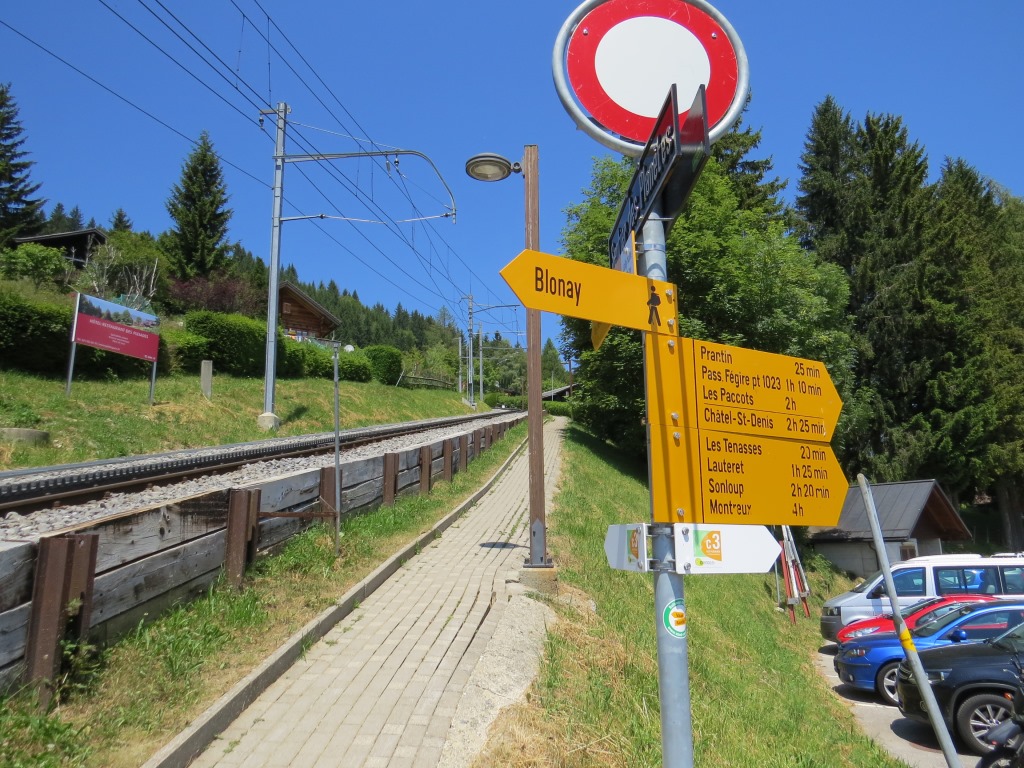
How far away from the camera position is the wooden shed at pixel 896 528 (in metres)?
25.6

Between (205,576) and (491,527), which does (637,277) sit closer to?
(205,576)

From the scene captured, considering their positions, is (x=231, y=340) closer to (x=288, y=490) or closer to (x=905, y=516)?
(x=288, y=490)

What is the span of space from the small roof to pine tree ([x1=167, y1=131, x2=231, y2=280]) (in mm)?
39200

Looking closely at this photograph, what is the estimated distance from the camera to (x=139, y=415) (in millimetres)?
18234

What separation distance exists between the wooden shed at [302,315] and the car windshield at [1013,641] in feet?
148

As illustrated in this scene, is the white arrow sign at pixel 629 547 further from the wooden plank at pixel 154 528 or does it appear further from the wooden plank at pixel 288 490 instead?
the wooden plank at pixel 288 490

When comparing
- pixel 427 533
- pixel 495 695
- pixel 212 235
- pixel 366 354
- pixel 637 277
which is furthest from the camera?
pixel 212 235

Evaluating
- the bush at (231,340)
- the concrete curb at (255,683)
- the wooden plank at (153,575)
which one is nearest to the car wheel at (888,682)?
Answer: the concrete curb at (255,683)

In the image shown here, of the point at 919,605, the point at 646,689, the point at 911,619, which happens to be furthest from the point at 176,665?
the point at 919,605

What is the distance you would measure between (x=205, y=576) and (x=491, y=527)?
6.51 metres

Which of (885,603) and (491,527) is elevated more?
(491,527)

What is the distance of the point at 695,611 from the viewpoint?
394 inches

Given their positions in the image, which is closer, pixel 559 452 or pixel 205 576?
pixel 205 576

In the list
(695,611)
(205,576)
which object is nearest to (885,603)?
(695,611)
